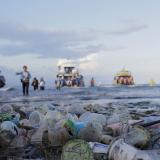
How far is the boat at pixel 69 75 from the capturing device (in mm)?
52406

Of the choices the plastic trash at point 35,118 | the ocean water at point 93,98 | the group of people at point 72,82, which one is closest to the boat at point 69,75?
the group of people at point 72,82

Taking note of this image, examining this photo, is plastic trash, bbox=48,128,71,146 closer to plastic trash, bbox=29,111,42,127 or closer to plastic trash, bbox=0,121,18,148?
plastic trash, bbox=0,121,18,148

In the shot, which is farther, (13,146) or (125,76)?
(125,76)

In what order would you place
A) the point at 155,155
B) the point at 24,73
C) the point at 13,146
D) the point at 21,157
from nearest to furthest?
the point at 155,155
the point at 21,157
the point at 13,146
the point at 24,73

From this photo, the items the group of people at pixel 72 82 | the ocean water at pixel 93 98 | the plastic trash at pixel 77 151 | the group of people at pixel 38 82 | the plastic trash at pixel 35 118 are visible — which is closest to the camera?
the plastic trash at pixel 77 151

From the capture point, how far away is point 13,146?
4887mm

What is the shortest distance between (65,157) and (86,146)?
0.68ft

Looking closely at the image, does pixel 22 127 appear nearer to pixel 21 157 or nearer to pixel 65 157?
pixel 21 157

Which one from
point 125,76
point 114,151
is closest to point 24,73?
point 114,151

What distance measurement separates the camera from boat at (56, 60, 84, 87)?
52406mm

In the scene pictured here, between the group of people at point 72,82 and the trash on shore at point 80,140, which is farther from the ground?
the group of people at point 72,82

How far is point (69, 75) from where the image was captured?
57.9 metres

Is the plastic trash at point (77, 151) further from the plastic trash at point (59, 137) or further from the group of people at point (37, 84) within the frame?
the group of people at point (37, 84)

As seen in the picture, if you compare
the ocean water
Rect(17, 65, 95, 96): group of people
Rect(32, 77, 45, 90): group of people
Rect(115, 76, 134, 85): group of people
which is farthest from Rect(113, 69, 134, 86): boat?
the ocean water
